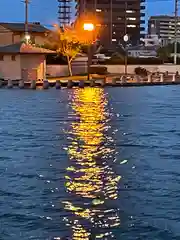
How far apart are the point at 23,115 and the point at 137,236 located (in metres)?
18.5

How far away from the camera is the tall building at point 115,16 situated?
426 ft

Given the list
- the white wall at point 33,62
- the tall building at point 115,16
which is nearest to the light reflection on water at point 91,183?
the white wall at point 33,62

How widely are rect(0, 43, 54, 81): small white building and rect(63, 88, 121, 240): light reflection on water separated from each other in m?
28.9

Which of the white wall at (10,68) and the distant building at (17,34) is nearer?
the white wall at (10,68)

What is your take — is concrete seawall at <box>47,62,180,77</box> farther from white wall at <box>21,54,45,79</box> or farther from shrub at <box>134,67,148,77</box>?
white wall at <box>21,54,45,79</box>

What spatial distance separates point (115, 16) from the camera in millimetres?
134750

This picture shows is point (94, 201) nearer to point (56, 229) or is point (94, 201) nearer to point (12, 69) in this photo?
point (56, 229)

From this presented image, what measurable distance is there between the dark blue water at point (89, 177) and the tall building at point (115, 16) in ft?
343

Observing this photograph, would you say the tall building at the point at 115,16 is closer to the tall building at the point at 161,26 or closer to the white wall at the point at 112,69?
the tall building at the point at 161,26

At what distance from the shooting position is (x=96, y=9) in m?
127

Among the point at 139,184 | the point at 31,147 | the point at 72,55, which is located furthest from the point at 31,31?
the point at 139,184

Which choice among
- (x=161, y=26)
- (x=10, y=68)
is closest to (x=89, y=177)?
(x=10, y=68)

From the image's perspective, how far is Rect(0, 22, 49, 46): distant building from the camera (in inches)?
2761

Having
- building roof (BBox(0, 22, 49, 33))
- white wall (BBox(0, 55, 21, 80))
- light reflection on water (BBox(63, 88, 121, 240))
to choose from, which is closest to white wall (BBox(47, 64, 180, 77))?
white wall (BBox(0, 55, 21, 80))
